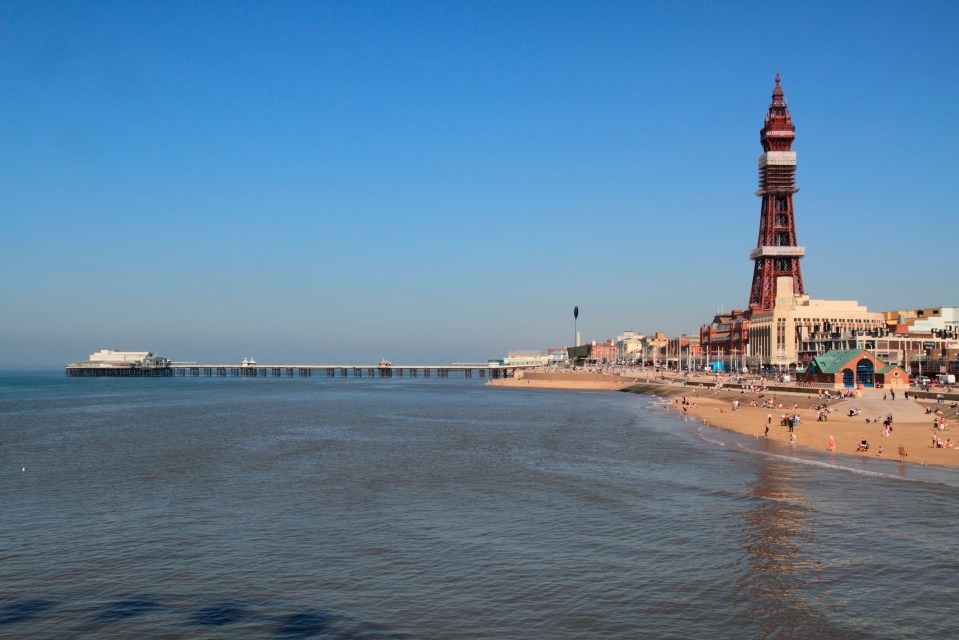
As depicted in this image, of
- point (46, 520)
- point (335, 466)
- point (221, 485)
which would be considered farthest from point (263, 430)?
point (46, 520)

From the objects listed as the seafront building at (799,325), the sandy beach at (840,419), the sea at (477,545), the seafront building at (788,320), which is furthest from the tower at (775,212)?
the sea at (477,545)

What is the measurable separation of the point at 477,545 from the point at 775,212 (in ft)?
555

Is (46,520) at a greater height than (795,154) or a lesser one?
lesser

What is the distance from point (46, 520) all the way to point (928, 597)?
26205 mm

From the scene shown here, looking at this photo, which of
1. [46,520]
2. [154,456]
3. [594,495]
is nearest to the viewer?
[46,520]

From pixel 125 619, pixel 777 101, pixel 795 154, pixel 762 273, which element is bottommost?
pixel 125 619

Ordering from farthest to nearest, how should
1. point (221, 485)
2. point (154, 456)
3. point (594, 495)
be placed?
1. point (154, 456)
2. point (221, 485)
3. point (594, 495)

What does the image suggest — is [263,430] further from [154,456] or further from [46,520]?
[46,520]

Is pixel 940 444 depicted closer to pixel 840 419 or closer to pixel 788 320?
pixel 840 419

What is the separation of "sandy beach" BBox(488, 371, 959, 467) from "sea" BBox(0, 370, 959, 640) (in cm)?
448

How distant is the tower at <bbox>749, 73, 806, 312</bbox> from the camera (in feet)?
558

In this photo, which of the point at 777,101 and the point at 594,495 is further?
the point at 777,101

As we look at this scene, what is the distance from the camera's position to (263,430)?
59.7m

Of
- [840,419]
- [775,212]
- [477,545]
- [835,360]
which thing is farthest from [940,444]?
[775,212]
